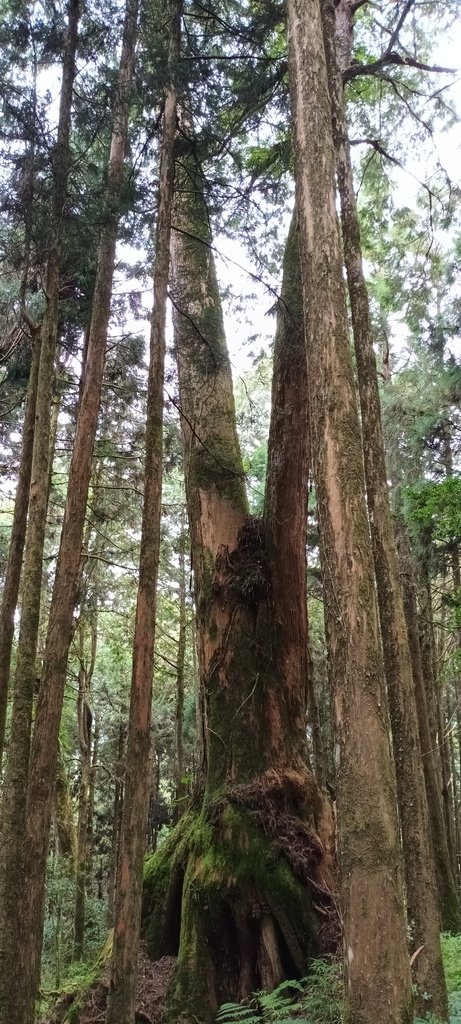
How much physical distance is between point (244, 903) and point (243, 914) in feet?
0.30

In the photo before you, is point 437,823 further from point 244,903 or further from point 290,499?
point 290,499

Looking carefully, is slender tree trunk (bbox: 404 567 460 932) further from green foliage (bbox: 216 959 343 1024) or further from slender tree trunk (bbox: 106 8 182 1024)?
Result: slender tree trunk (bbox: 106 8 182 1024)

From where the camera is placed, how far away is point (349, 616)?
350 centimetres

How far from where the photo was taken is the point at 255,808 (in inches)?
257

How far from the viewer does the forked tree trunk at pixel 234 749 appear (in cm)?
598

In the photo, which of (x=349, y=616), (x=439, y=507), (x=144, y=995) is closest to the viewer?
(x=349, y=616)

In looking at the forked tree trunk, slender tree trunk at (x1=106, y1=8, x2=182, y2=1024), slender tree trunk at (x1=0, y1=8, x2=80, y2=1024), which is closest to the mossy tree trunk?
the forked tree trunk

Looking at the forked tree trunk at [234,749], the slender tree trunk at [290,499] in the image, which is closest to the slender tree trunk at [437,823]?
the slender tree trunk at [290,499]

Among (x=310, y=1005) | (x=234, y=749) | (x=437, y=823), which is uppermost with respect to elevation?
(x=234, y=749)

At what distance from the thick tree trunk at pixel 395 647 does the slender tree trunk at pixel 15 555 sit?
407cm

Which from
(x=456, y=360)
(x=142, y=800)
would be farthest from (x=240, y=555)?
(x=456, y=360)

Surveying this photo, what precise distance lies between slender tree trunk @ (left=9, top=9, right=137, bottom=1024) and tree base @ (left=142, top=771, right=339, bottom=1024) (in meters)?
1.37

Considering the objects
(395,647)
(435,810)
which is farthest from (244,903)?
(435,810)

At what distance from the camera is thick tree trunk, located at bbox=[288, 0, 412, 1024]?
300 centimetres
